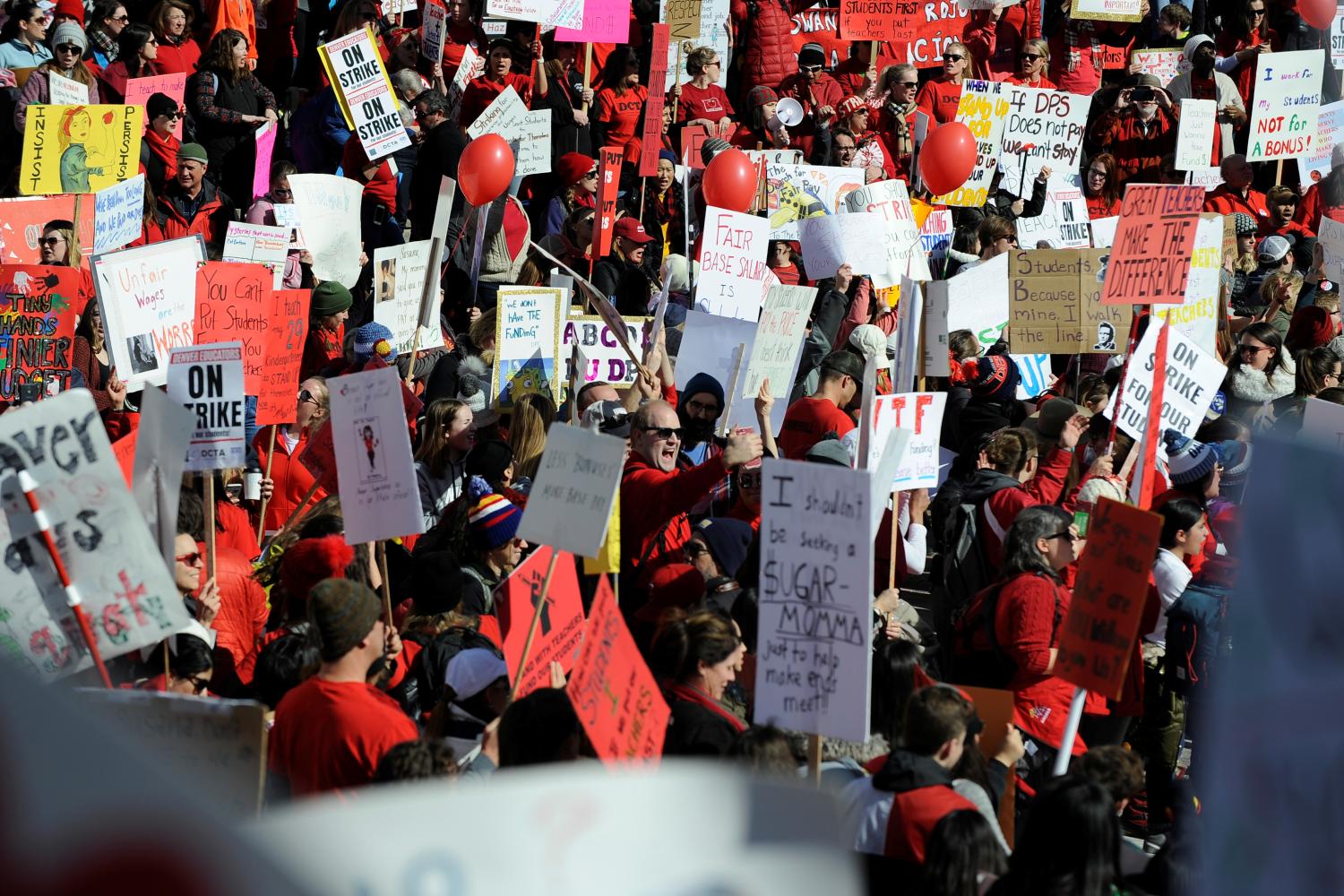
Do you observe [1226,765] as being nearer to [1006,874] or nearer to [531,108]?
[1006,874]

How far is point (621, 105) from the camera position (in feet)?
48.1

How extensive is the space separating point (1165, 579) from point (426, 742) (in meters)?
3.93

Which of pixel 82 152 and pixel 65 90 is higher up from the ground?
pixel 65 90

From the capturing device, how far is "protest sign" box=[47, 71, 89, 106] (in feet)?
37.4

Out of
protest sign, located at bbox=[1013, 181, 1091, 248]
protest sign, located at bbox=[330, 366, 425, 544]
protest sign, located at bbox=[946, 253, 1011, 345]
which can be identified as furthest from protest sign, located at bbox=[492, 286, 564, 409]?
protest sign, located at bbox=[1013, 181, 1091, 248]

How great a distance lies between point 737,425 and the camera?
866 centimetres

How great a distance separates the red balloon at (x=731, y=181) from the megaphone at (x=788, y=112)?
2.78m

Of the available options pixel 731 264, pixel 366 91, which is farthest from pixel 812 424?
pixel 366 91

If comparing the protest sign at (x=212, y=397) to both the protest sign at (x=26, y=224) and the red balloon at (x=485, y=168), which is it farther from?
the red balloon at (x=485, y=168)

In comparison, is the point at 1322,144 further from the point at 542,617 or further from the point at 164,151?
the point at 542,617

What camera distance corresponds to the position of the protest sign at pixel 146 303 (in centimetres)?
760

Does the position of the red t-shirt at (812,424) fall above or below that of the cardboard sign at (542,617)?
above

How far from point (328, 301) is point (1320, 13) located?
9.51 m

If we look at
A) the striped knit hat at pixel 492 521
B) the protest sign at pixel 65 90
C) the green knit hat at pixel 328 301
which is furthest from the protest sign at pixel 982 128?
the striped knit hat at pixel 492 521
